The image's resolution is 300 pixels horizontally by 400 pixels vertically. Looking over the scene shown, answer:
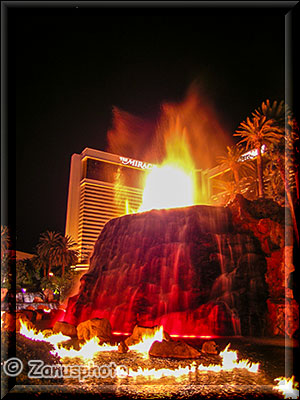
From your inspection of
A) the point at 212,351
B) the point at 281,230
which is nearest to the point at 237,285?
the point at 281,230

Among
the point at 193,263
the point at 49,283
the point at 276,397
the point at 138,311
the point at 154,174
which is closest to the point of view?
the point at 276,397

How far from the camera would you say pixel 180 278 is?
51.0ft

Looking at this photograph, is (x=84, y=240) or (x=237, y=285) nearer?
(x=237, y=285)

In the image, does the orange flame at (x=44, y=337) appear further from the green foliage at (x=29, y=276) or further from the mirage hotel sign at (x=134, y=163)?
the mirage hotel sign at (x=134, y=163)

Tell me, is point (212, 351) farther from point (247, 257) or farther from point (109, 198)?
point (109, 198)

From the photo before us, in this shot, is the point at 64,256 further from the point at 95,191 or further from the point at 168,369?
the point at 95,191

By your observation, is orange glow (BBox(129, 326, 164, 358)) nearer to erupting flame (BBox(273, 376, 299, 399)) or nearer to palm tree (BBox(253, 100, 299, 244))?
erupting flame (BBox(273, 376, 299, 399))

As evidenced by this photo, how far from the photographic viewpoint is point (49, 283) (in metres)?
42.9

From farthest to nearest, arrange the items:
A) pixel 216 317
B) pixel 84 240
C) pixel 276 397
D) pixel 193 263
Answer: pixel 84 240 < pixel 193 263 < pixel 216 317 < pixel 276 397

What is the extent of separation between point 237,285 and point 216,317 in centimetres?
228

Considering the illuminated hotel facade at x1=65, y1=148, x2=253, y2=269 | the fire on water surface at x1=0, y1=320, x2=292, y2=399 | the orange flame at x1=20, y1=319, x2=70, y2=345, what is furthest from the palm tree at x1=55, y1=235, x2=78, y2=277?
the illuminated hotel facade at x1=65, y1=148, x2=253, y2=269

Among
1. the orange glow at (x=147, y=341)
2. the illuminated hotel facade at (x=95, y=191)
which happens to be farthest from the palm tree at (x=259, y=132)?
the illuminated hotel facade at (x=95, y=191)

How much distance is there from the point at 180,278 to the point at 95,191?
81154 mm

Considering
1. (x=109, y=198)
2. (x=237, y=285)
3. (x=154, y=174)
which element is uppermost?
(x=109, y=198)
